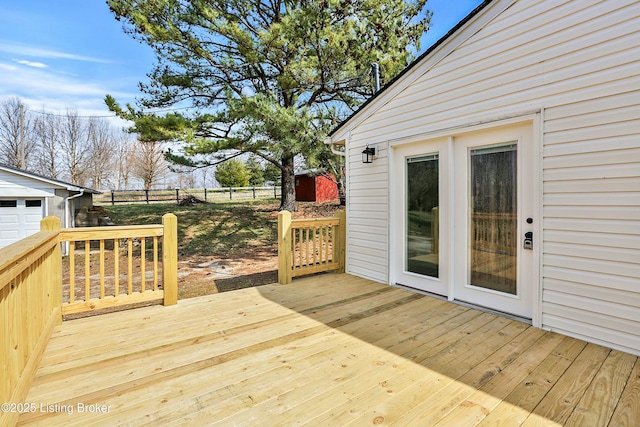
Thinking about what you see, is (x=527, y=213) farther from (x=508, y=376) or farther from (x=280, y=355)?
(x=280, y=355)

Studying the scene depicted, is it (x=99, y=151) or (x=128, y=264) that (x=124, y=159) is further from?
(x=128, y=264)

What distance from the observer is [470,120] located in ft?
11.1

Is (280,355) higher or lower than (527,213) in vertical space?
lower

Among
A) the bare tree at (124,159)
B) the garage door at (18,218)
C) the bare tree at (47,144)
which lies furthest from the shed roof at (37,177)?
the bare tree at (124,159)

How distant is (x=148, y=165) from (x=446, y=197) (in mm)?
24085

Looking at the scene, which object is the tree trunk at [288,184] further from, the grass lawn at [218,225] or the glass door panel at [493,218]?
the glass door panel at [493,218]

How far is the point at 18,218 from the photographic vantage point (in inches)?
356

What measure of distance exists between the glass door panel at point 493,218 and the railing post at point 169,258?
10.8 feet

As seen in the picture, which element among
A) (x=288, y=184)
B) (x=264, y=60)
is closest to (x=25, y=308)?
(x=264, y=60)

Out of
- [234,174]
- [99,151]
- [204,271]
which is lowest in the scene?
[204,271]

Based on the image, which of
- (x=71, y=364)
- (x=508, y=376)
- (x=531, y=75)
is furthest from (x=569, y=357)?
(x=71, y=364)

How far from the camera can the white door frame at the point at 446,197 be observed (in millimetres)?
2895

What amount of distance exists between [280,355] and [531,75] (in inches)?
131

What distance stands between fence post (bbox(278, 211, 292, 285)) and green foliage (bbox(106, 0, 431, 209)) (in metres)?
3.84
